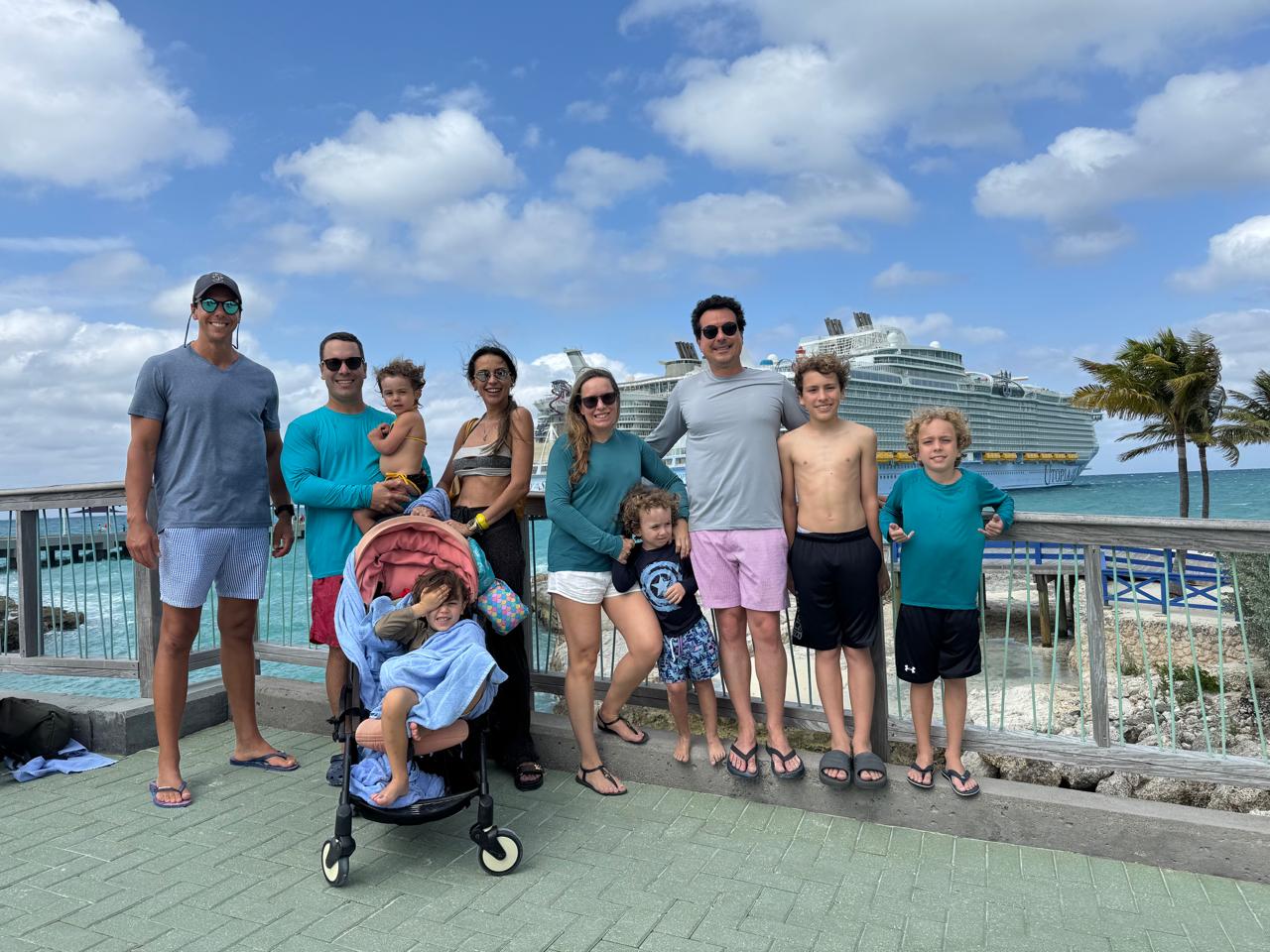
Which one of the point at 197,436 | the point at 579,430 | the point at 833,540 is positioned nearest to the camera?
the point at 833,540

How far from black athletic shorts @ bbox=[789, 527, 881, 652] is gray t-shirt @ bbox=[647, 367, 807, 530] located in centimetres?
19

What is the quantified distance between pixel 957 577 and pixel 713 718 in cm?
120

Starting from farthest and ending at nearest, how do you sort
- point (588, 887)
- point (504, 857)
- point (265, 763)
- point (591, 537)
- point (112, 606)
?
point (112, 606)
point (265, 763)
point (591, 537)
point (504, 857)
point (588, 887)

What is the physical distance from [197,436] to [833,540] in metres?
2.74

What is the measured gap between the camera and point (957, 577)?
3188 mm

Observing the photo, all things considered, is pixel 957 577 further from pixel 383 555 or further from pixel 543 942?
pixel 383 555

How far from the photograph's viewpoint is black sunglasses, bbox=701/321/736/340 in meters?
3.49

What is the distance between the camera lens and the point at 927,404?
72.7 m

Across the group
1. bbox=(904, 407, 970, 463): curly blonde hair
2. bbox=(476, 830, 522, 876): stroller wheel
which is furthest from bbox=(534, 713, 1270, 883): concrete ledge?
bbox=(904, 407, 970, 463): curly blonde hair

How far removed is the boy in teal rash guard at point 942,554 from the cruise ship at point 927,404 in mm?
50955

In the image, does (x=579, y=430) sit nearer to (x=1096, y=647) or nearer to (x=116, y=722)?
(x=1096, y=647)

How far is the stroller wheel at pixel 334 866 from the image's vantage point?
2.87 metres

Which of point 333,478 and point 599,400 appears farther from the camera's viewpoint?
point 333,478

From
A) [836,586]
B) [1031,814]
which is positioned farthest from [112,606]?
[1031,814]
